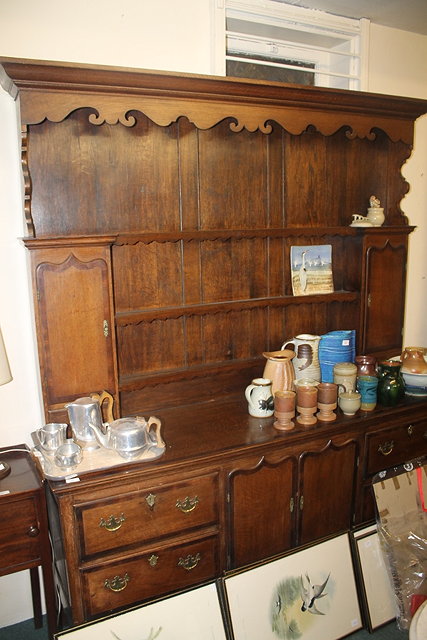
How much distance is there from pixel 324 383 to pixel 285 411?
24cm

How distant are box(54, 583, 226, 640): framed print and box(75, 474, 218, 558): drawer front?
0.24 m

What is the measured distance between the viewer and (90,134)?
1810 mm

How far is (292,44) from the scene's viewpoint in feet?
7.29

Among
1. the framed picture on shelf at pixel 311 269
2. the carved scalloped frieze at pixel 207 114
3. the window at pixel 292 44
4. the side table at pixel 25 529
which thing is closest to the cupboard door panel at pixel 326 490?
the framed picture on shelf at pixel 311 269

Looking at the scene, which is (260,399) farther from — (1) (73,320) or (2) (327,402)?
(1) (73,320)

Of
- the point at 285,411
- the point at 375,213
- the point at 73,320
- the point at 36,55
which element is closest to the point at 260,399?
the point at 285,411

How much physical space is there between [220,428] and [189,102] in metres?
1.27

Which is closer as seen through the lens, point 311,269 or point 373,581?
point 373,581

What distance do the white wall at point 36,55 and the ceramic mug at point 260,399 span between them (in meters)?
0.86

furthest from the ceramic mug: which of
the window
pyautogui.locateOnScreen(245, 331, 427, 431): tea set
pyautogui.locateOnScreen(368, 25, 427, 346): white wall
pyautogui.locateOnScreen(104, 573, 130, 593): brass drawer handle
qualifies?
the window

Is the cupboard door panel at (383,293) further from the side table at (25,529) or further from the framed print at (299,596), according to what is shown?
the side table at (25,529)

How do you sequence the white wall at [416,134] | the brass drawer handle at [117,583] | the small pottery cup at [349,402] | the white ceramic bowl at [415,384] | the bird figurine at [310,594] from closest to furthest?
the brass drawer handle at [117,583]
the bird figurine at [310,594]
the small pottery cup at [349,402]
the white ceramic bowl at [415,384]
the white wall at [416,134]

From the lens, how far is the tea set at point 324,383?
6.37ft

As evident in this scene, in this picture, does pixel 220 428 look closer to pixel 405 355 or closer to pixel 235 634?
pixel 235 634
